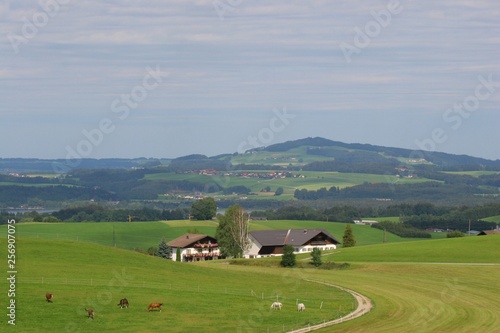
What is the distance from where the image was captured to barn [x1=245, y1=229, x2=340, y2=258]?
493 ft

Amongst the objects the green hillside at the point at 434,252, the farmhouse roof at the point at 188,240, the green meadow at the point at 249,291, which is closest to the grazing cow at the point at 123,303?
the green meadow at the point at 249,291

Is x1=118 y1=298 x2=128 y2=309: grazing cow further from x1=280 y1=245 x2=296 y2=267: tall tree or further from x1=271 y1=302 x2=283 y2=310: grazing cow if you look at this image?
x1=280 y1=245 x2=296 y2=267: tall tree

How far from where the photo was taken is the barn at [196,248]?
484 feet

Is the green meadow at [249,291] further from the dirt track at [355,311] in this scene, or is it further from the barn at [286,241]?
the barn at [286,241]

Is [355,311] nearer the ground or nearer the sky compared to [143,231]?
Answer: nearer the ground

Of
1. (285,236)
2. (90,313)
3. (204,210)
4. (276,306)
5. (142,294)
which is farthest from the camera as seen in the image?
(204,210)

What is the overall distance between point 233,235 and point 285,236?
1540cm

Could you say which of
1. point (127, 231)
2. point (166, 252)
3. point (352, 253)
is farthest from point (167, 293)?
point (127, 231)

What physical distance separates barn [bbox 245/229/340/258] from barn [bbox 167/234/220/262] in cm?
632

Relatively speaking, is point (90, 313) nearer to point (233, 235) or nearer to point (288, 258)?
point (288, 258)

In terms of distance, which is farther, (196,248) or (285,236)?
(285,236)

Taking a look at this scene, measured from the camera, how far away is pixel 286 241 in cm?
15125

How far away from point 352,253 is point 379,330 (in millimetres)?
67784

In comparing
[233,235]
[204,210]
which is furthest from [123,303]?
[204,210]
